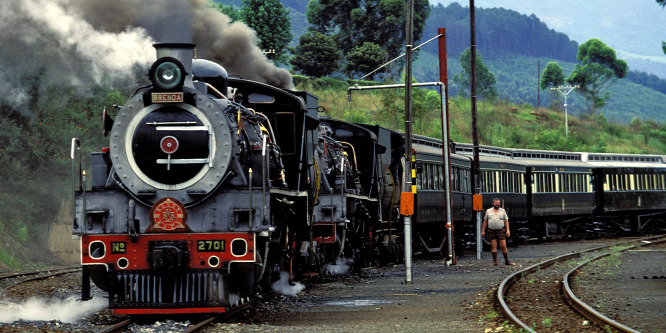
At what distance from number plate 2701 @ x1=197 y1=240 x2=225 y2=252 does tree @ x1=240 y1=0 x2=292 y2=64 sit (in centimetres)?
5364

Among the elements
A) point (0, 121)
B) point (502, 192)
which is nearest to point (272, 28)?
point (502, 192)

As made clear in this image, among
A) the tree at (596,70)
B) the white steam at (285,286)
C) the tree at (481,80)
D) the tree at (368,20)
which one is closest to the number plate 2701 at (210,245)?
the white steam at (285,286)

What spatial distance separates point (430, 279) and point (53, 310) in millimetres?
7778

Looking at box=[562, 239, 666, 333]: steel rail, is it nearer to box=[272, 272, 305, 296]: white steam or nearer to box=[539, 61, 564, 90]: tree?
box=[272, 272, 305, 296]: white steam

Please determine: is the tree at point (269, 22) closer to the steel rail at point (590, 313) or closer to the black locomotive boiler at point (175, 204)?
the steel rail at point (590, 313)

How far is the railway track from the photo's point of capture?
950 centimetres

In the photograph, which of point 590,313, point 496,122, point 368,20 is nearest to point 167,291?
point 590,313

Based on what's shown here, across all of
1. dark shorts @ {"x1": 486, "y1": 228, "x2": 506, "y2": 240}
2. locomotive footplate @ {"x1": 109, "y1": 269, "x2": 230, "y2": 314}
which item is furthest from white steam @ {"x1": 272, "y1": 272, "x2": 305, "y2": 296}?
dark shorts @ {"x1": 486, "y1": 228, "x2": 506, "y2": 240}

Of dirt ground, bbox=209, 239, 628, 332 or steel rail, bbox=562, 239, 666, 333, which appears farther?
dirt ground, bbox=209, 239, 628, 332

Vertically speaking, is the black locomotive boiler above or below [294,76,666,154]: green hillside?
below

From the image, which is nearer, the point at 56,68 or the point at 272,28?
the point at 56,68

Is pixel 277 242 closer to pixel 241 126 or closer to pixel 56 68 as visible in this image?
pixel 241 126

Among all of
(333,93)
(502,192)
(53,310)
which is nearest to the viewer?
(53,310)

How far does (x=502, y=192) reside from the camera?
Result: 1168 inches
